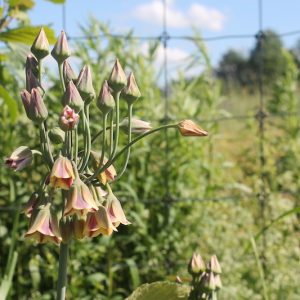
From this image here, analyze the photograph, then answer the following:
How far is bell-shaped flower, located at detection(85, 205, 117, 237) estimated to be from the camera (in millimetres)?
876

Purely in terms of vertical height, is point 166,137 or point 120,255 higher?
point 166,137

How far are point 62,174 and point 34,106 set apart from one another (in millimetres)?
100

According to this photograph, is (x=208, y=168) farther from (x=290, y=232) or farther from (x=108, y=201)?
(x=108, y=201)

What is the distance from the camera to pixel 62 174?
82 cm

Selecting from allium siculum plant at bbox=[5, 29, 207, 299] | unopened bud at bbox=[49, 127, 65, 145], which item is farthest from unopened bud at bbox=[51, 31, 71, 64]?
unopened bud at bbox=[49, 127, 65, 145]

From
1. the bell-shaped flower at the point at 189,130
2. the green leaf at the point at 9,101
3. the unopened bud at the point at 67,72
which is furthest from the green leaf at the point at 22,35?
the bell-shaped flower at the point at 189,130

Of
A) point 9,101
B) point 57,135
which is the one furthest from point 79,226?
point 9,101

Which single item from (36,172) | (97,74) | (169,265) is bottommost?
(169,265)

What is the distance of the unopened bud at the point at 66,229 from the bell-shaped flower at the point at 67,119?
0.47 ft

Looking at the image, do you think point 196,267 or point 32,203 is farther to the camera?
point 196,267

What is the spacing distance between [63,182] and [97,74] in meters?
1.82

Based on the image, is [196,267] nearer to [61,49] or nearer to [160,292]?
[160,292]

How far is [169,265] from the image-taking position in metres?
2.64

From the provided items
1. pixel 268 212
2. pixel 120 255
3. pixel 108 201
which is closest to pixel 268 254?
pixel 268 212
